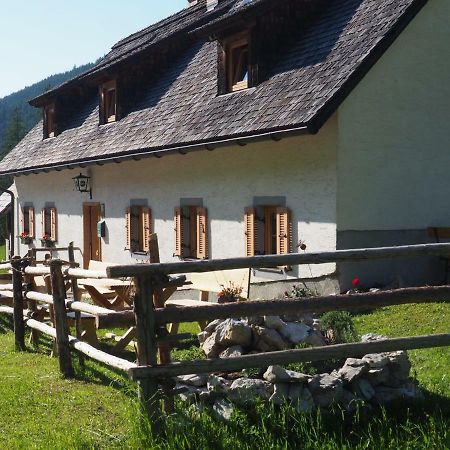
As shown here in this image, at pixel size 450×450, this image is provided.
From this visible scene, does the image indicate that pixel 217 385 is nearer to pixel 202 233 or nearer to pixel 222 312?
pixel 222 312

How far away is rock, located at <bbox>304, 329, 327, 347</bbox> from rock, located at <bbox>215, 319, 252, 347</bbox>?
1.95ft

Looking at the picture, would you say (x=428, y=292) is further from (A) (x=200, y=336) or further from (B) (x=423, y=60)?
(B) (x=423, y=60)

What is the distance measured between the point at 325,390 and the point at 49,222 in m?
16.4

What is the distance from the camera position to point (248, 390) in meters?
5.34

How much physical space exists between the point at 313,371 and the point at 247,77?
8246 millimetres

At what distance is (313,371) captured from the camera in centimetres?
588

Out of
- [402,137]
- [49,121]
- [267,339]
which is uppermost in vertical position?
[49,121]

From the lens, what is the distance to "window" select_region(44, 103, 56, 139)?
2089cm

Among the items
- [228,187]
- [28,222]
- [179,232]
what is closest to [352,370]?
[228,187]

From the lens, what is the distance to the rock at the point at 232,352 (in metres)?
6.23

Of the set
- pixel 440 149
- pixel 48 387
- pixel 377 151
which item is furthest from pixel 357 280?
pixel 48 387

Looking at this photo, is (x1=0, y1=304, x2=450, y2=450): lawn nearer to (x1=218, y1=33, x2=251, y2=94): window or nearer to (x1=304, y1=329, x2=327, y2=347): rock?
(x1=304, y1=329, x2=327, y2=347): rock

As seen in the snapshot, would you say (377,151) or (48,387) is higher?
(377,151)

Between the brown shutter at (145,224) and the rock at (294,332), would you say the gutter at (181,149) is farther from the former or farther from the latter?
the rock at (294,332)
